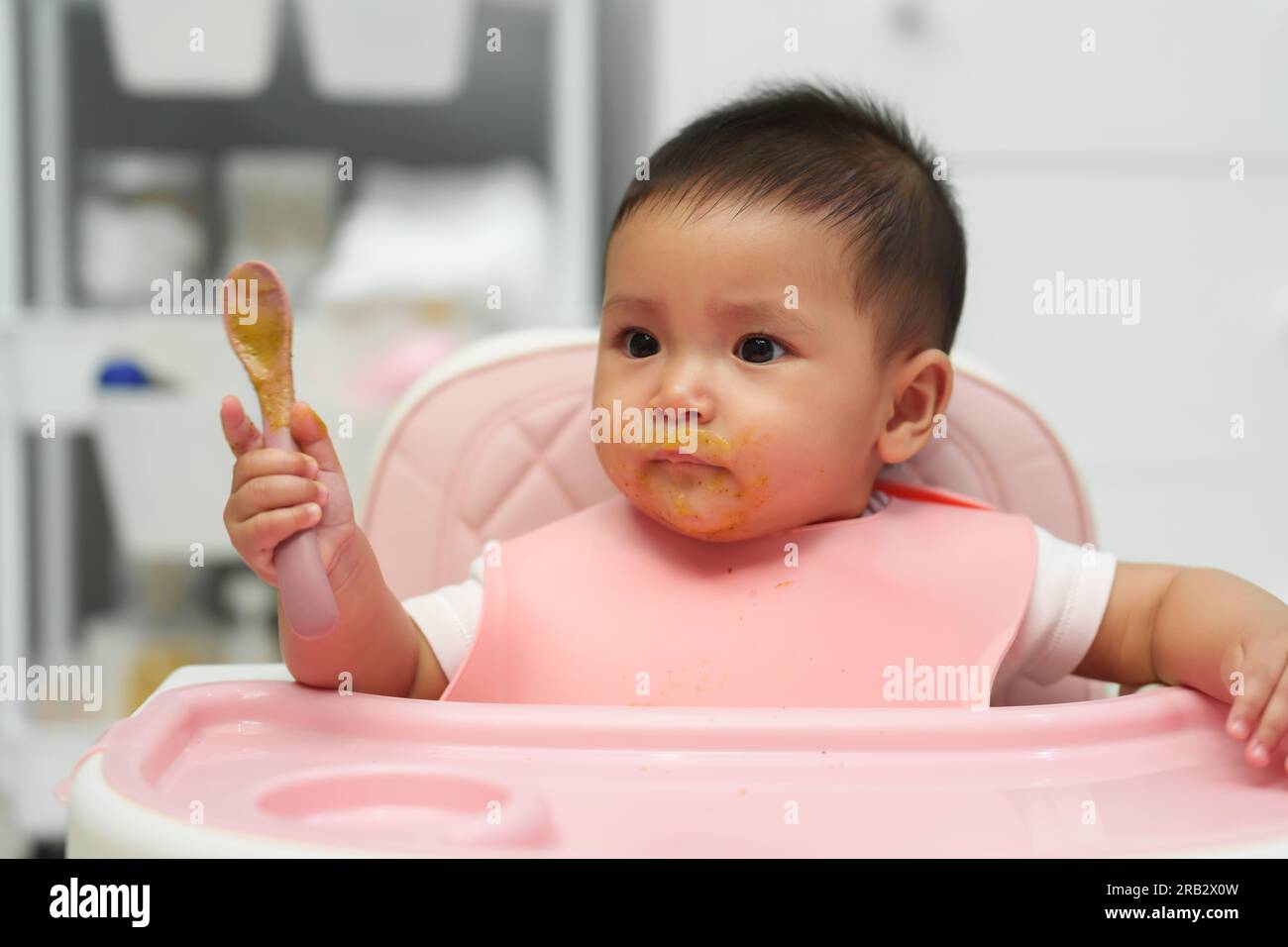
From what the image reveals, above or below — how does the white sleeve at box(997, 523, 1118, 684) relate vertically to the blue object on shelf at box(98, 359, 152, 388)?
below

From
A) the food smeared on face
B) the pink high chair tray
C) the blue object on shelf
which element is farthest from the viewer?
the blue object on shelf

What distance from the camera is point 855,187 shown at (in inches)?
28.6

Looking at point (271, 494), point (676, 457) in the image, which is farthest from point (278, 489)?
point (676, 457)

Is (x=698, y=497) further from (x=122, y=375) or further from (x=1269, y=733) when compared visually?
(x=122, y=375)

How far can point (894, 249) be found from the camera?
0.73 m

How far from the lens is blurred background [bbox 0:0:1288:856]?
130cm

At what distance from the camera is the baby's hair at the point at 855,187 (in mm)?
716

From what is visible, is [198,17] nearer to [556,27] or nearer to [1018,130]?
[556,27]

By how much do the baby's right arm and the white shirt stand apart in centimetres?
4

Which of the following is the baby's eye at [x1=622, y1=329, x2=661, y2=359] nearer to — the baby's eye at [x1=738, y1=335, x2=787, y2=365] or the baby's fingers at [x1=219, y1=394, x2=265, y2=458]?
the baby's eye at [x1=738, y1=335, x2=787, y2=365]

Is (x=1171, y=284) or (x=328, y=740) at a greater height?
(x=1171, y=284)

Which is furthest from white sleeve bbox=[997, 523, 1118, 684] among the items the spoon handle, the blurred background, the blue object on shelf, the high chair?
the blue object on shelf
